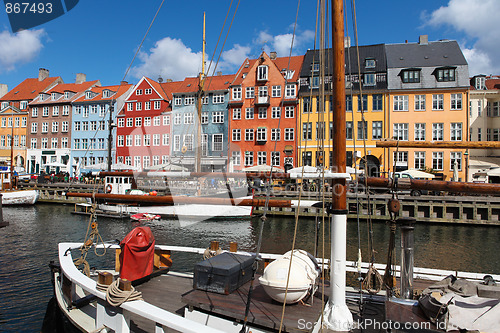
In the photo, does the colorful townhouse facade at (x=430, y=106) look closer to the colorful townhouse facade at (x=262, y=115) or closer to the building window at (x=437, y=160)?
the building window at (x=437, y=160)

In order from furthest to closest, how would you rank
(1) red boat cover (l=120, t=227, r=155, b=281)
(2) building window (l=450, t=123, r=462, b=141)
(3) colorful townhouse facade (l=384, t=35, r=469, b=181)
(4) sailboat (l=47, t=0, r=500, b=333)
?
(2) building window (l=450, t=123, r=462, b=141)
(3) colorful townhouse facade (l=384, t=35, r=469, b=181)
(1) red boat cover (l=120, t=227, r=155, b=281)
(4) sailboat (l=47, t=0, r=500, b=333)

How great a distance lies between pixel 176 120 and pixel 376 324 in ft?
167

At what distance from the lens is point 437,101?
42.6m

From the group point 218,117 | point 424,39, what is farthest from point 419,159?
point 218,117

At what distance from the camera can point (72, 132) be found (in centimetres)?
6138

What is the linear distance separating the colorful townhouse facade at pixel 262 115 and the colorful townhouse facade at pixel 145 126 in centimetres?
1153

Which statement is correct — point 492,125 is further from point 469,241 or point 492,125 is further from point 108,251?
point 108,251

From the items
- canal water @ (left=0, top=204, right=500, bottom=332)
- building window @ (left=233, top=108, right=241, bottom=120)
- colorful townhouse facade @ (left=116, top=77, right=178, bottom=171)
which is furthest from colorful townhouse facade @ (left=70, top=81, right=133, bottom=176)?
canal water @ (left=0, top=204, right=500, bottom=332)

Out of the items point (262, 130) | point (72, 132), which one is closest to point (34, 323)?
point (262, 130)

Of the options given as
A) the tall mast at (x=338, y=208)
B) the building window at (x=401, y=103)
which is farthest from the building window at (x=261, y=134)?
the tall mast at (x=338, y=208)

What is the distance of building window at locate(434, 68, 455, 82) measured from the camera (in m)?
42.1

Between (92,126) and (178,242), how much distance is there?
47.1 metres

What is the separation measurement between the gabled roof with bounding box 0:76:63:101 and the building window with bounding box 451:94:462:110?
70.2 meters

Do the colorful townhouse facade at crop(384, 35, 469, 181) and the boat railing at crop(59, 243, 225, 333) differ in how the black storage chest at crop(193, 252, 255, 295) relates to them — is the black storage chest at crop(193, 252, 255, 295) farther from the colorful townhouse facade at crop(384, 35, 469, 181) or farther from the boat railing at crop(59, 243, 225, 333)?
the colorful townhouse facade at crop(384, 35, 469, 181)
